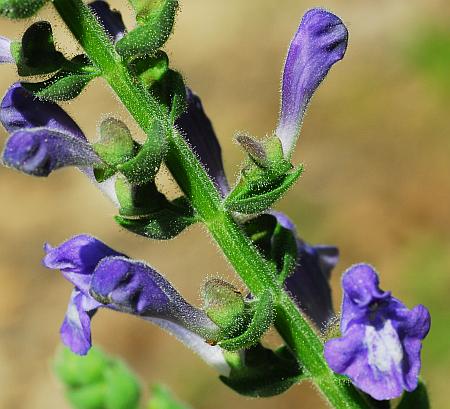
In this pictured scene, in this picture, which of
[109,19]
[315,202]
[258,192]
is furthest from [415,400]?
[315,202]

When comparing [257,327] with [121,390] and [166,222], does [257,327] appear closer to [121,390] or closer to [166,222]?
[166,222]

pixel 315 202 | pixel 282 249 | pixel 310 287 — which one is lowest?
pixel 315 202

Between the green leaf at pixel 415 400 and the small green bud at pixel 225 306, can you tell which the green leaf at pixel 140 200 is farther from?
the green leaf at pixel 415 400

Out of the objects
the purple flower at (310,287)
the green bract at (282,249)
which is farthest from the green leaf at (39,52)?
the purple flower at (310,287)

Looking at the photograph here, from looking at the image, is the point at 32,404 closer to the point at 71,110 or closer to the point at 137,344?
the point at 137,344

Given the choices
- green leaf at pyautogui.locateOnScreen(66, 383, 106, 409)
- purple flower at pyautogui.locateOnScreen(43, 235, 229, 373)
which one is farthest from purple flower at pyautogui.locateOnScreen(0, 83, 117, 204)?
green leaf at pyautogui.locateOnScreen(66, 383, 106, 409)

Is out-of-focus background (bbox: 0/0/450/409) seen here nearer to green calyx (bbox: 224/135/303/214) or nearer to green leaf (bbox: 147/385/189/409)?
green leaf (bbox: 147/385/189/409)
